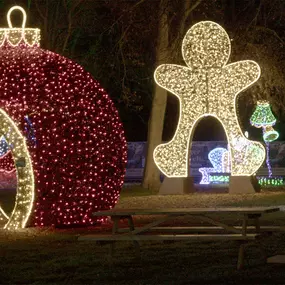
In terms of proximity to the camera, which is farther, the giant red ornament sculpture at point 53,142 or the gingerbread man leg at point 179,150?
the gingerbread man leg at point 179,150

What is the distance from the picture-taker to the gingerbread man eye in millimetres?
28734

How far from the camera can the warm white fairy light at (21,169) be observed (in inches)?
682

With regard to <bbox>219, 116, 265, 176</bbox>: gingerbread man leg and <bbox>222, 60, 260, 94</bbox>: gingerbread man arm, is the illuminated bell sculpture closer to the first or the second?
<bbox>219, 116, 265, 176</bbox>: gingerbread man leg

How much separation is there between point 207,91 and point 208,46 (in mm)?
1260

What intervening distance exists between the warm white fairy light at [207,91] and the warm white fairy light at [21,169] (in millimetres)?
11882

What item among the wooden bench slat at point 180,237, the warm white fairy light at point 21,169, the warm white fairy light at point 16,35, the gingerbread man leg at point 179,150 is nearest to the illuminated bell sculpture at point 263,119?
the gingerbread man leg at point 179,150

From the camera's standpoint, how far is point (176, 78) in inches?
1145

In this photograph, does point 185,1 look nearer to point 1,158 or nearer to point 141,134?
point 1,158

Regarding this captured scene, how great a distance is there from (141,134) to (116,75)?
2151cm

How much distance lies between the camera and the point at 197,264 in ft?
43.5

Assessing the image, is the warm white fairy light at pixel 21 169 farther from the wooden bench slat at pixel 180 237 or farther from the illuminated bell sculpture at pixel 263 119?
the illuminated bell sculpture at pixel 263 119

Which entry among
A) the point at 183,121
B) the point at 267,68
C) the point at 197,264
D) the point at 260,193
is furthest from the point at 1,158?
the point at 197,264

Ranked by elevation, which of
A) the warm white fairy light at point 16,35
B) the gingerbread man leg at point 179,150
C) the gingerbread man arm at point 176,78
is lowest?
the gingerbread man leg at point 179,150

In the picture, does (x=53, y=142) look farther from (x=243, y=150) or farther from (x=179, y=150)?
(x=179, y=150)
